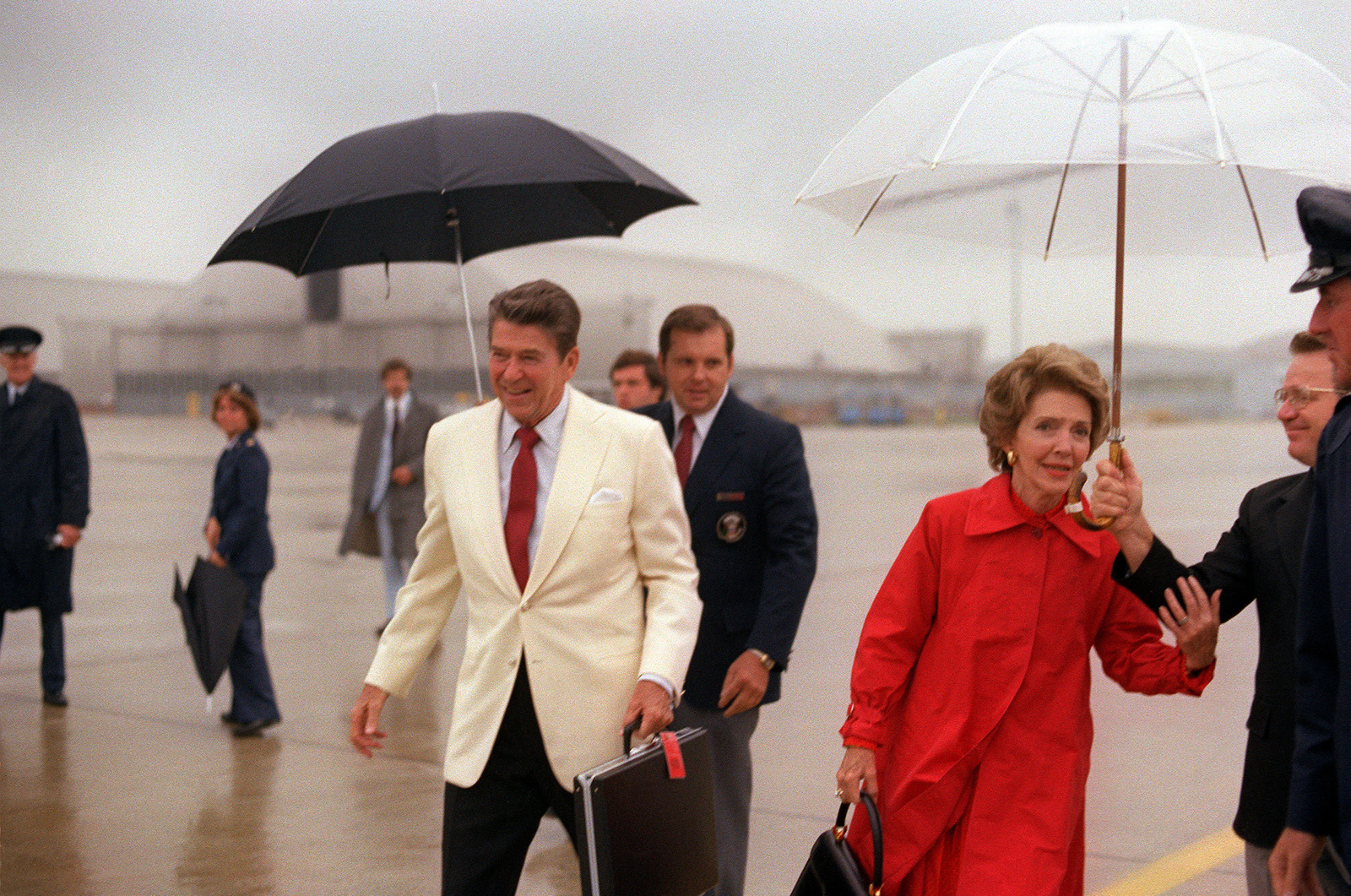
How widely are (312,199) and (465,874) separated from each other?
1940mm

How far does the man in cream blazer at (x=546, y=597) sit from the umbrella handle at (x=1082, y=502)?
84 centimetres

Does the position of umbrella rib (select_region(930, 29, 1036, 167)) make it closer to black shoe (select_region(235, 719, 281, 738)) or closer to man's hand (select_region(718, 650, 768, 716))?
man's hand (select_region(718, 650, 768, 716))

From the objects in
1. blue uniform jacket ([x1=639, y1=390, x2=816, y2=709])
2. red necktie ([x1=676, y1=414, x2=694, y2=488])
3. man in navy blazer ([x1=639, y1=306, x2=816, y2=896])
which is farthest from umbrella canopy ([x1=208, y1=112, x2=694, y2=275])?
blue uniform jacket ([x1=639, y1=390, x2=816, y2=709])

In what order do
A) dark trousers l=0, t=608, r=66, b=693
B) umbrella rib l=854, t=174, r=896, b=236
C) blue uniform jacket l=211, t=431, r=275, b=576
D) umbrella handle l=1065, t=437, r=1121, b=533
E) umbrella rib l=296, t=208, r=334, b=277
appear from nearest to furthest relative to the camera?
umbrella handle l=1065, t=437, r=1121, b=533, umbrella rib l=854, t=174, r=896, b=236, umbrella rib l=296, t=208, r=334, b=277, blue uniform jacket l=211, t=431, r=275, b=576, dark trousers l=0, t=608, r=66, b=693

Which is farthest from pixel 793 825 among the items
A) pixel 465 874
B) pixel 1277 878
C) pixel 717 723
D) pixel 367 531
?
pixel 367 531

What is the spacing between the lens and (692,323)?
147 inches

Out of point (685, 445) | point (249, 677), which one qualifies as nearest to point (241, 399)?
point (249, 677)

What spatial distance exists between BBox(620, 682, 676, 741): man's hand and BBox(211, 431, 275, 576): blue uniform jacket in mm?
3997

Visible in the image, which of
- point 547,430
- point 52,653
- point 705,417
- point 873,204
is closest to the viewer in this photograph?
point 547,430

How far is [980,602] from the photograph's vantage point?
2.58 meters

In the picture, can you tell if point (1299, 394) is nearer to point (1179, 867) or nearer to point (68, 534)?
point (1179, 867)

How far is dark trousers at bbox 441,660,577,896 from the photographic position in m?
2.81

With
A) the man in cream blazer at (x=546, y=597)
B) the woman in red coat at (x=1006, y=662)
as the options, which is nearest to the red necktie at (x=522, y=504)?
the man in cream blazer at (x=546, y=597)

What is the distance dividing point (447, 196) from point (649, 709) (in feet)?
7.00
